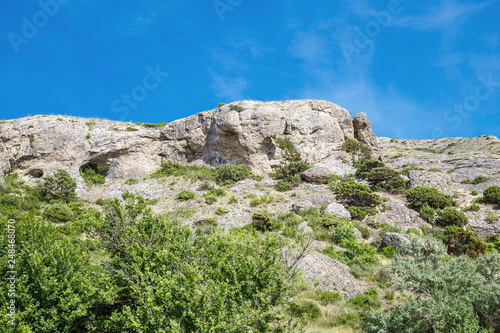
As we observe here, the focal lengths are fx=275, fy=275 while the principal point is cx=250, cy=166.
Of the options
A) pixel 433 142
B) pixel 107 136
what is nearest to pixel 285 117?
pixel 107 136

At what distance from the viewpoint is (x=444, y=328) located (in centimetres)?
830

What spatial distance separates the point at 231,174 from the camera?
111ft

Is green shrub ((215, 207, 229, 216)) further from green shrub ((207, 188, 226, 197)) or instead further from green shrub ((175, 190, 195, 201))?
green shrub ((175, 190, 195, 201))

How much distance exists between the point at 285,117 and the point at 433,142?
5070 cm

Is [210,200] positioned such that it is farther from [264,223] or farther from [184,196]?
[264,223]

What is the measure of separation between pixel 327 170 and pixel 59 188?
30.5 meters

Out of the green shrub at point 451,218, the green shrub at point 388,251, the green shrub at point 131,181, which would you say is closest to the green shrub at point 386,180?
the green shrub at point 451,218

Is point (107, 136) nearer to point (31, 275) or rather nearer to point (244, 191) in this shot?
point (244, 191)

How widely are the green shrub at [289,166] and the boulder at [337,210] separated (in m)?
7.07

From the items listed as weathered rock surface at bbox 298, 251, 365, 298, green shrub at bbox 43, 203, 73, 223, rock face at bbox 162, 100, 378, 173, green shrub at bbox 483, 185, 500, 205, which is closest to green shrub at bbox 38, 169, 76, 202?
green shrub at bbox 43, 203, 73, 223

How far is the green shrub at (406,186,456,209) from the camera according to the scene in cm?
2506

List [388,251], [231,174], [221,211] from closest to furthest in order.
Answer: [388,251] → [221,211] → [231,174]

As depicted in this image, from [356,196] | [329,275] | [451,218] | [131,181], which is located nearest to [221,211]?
[329,275]

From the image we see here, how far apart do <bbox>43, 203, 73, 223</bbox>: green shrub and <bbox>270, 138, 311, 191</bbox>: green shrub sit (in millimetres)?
20329
